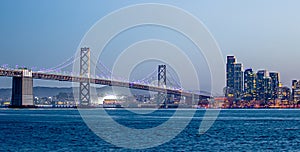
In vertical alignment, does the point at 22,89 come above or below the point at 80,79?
below

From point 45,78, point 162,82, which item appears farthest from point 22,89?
point 162,82

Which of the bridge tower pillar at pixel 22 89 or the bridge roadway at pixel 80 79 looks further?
the bridge tower pillar at pixel 22 89

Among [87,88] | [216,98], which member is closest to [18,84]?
[87,88]

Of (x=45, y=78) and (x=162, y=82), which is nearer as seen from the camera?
(x=45, y=78)

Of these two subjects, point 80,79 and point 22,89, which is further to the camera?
point 80,79

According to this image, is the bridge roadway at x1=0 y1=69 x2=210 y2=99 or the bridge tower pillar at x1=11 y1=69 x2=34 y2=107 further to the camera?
the bridge tower pillar at x1=11 y1=69 x2=34 y2=107

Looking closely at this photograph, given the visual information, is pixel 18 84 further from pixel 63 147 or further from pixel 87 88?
pixel 63 147

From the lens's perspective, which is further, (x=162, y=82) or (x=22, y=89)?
(x=162, y=82)

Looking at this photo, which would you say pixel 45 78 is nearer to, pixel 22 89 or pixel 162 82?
pixel 22 89
